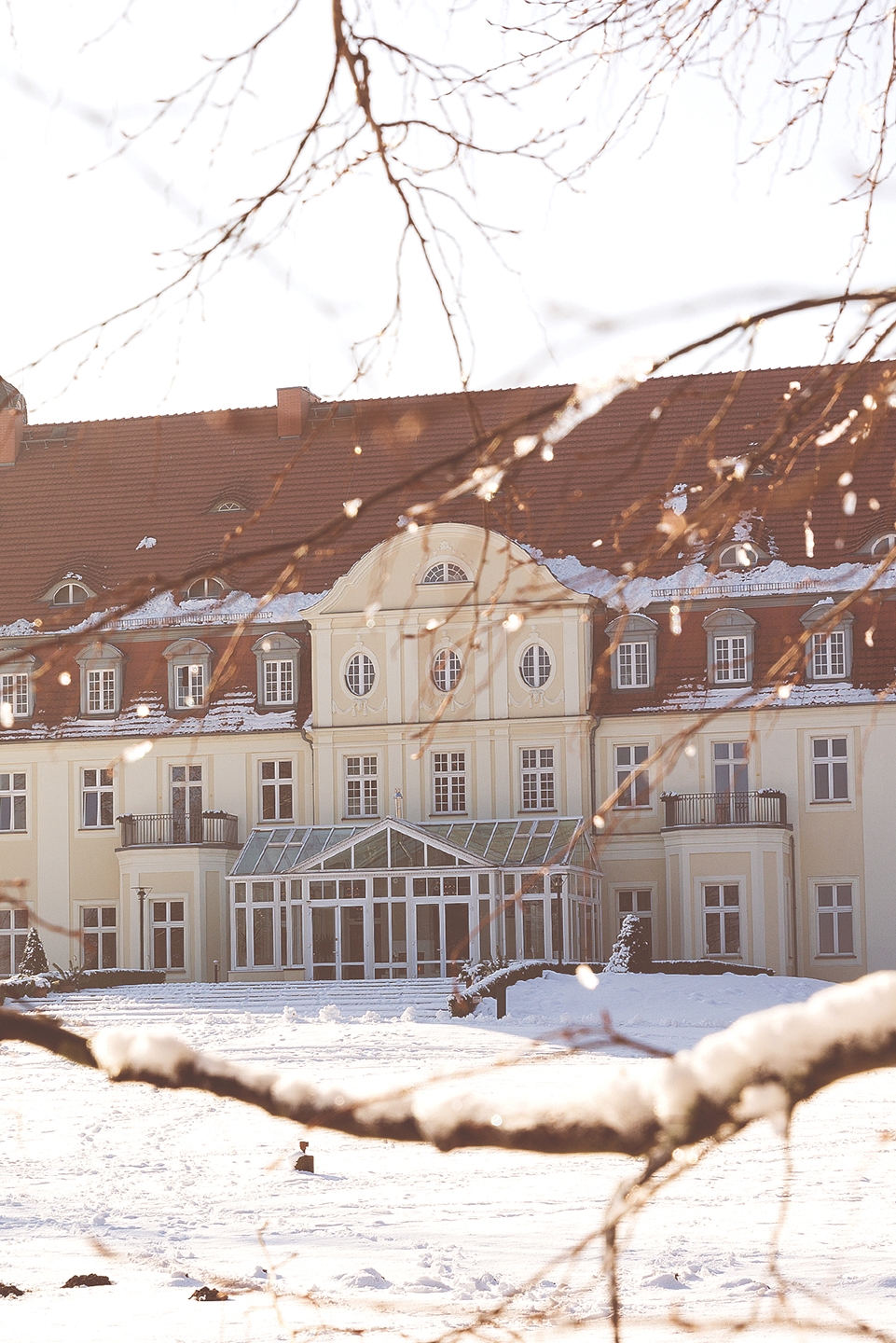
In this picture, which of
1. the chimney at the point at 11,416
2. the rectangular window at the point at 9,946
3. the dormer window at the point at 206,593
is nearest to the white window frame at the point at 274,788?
the dormer window at the point at 206,593

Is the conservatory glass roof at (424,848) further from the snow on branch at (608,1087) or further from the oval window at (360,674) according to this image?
the snow on branch at (608,1087)

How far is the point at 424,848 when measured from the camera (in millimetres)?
Result: 31938

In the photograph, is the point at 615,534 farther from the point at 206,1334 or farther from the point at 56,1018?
the point at 206,1334

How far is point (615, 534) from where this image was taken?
261 cm

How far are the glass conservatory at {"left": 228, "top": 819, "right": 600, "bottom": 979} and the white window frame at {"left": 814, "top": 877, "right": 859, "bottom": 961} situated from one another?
13.5 feet

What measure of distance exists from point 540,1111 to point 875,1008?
357 millimetres

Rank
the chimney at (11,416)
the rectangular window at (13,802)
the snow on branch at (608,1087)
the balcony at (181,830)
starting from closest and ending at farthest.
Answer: the snow on branch at (608,1087), the chimney at (11,416), the balcony at (181,830), the rectangular window at (13,802)

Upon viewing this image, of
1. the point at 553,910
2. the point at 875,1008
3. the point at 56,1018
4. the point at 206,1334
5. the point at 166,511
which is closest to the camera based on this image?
the point at 875,1008

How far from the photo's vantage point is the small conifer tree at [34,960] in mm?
31156

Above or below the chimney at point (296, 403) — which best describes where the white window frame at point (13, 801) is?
below

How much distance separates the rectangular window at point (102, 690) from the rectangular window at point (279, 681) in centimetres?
324

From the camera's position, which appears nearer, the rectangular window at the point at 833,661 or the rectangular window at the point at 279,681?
the rectangular window at the point at 833,661

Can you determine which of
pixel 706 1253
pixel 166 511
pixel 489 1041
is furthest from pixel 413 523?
pixel 166 511

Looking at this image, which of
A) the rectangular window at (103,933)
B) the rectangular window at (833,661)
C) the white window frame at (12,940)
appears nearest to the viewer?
the rectangular window at (833,661)
